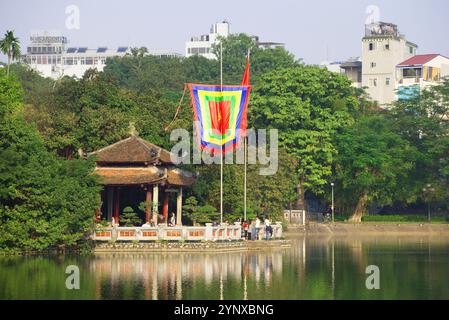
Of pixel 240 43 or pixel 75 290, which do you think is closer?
pixel 75 290

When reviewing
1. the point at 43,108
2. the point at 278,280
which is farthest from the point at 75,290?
the point at 43,108

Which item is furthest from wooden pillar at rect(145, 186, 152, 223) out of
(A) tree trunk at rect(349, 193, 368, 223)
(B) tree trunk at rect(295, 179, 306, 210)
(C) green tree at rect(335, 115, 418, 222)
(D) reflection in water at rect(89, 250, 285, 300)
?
(A) tree trunk at rect(349, 193, 368, 223)

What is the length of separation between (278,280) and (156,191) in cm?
1415

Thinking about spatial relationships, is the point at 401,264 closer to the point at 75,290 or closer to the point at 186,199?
the point at 186,199

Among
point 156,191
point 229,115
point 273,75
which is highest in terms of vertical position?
point 273,75

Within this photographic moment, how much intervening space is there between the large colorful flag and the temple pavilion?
2.90 m

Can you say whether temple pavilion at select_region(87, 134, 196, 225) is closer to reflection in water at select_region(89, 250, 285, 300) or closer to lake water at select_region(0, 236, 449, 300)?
reflection in water at select_region(89, 250, 285, 300)

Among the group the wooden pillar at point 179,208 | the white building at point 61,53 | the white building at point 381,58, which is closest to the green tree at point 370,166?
the wooden pillar at point 179,208

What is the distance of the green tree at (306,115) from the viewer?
7081 centimetres

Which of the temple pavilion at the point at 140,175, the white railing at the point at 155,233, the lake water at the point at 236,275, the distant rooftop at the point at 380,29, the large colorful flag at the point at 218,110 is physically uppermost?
the distant rooftop at the point at 380,29

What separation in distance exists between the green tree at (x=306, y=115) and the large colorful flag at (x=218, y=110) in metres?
20.6

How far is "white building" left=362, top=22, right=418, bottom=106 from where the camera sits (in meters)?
96.8

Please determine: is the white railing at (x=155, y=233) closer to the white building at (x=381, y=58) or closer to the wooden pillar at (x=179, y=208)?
the wooden pillar at (x=179, y=208)

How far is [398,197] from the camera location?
73.7 meters
